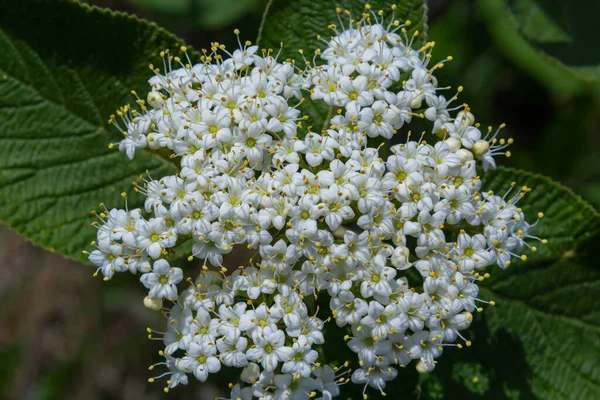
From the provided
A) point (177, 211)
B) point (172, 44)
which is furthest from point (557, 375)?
point (172, 44)

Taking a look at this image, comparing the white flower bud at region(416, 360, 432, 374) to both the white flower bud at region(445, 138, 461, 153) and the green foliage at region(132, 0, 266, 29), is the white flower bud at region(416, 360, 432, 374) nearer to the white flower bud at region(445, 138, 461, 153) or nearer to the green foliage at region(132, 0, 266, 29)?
the white flower bud at region(445, 138, 461, 153)

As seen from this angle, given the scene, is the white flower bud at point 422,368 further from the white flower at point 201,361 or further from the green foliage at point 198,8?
the green foliage at point 198,8

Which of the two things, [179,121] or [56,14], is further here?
[56,14]

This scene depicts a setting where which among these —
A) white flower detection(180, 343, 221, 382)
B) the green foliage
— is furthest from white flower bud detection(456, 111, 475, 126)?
the green foliage

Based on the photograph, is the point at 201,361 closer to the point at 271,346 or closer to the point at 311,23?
the point at 271,346

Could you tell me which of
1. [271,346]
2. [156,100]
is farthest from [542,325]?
[156,100]

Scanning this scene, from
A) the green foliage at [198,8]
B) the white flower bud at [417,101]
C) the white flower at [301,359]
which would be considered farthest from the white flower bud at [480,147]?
the green foliage at [198,8]

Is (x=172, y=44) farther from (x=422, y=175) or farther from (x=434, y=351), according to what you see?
(x=434, y=351)
